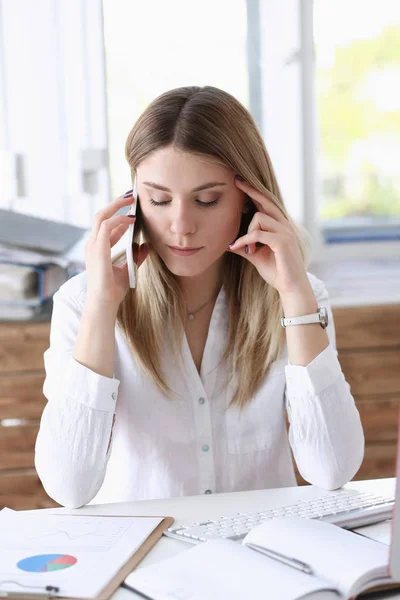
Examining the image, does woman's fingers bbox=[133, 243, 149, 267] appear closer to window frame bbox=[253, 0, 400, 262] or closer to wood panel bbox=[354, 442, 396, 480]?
wood panel bbox=[354, 442, 396, 480]

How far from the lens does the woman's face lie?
4.53 feet

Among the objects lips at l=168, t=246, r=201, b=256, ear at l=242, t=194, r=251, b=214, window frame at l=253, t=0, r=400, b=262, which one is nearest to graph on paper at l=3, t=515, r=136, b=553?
lips at l=168, t=246, r=201, b=256

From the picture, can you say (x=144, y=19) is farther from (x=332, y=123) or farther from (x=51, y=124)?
(x=332, y=123)

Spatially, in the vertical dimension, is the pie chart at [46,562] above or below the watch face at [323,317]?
below

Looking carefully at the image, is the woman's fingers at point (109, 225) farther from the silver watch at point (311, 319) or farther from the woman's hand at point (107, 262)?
the silver watch at point (311, 319)

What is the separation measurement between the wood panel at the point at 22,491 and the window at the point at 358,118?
1350 mm

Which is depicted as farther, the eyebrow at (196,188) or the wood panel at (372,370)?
the wood panel at (372,370)

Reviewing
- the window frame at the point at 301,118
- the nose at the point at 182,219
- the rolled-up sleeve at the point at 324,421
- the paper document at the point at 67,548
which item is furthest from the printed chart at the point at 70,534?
the window frame at the point at 301,118

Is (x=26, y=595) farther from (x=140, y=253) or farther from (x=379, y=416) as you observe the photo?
(x=379, y=416)

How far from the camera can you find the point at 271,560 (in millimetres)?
936

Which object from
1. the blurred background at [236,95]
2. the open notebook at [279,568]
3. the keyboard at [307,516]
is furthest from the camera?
the blurred background at [236,95]

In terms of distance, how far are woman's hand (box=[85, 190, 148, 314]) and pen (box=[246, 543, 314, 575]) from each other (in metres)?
0.58

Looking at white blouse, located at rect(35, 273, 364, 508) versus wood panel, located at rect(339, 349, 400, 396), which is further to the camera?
wood panel, located at rect(339, 349, 400, 396)

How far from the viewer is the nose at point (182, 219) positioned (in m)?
1.37
